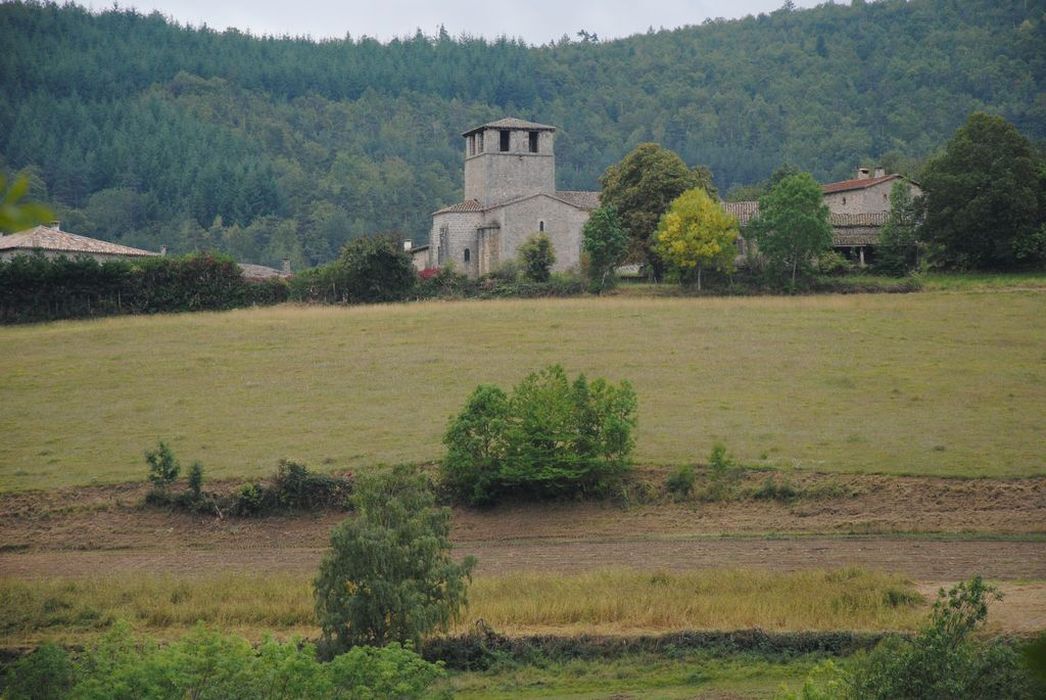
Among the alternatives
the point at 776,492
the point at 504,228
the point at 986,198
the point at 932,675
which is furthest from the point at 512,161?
the point at 932,675

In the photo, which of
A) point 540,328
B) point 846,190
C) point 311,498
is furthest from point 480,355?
point 846,190

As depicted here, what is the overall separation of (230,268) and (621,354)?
80.0 feet

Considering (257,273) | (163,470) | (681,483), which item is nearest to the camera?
(681,483)

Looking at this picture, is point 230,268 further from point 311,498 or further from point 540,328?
point 311,498

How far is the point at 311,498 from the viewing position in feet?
104

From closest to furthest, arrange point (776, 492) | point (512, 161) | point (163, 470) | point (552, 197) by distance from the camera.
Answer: point (776, 492) < point (163, 470) < point (552, 197) < point (512, 161)

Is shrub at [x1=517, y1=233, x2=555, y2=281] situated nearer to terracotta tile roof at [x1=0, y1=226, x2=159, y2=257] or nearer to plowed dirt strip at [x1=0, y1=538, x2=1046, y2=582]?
terracotta tile roof at [x1=0, y1=226, x2=159, y2=257]

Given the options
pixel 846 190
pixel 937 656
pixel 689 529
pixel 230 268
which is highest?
pixel 846 190

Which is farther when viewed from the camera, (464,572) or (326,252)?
(326,252)

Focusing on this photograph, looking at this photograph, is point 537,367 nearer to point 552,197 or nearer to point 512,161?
point 552,197

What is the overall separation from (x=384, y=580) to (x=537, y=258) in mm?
48835

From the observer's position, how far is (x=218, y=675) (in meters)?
14.1

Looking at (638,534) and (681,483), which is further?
(681,483)

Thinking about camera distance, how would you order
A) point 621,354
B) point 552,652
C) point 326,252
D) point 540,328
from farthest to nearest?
1. point 326,252
2. point 540,328
3. point 621,354
4. point 552,652
